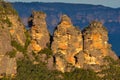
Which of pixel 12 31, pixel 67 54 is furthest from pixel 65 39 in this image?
pixel 12 31

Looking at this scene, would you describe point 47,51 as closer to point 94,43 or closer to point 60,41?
point 60,41

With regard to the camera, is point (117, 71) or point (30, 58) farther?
point (117, 71)

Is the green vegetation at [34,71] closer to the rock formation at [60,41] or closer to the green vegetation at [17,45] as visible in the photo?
the rock formation at [60,41]

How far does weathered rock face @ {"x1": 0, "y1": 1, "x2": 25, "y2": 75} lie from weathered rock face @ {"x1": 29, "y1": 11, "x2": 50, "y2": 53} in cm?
188

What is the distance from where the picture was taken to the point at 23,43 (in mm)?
89125

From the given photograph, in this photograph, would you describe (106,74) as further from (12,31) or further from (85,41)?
(12,31)

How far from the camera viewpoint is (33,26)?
91.1 metres

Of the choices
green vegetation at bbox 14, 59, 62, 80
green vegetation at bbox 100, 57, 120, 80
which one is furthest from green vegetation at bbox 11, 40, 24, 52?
green vegetation at bbox 100, 57, 120, 80

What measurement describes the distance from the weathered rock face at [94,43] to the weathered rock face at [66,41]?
1.42 m

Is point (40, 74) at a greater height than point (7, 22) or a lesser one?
lesser

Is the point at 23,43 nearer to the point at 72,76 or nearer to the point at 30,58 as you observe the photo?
the point at 30,58

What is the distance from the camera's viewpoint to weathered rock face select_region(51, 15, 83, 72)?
9100 centimetres

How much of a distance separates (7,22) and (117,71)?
60.1 ft

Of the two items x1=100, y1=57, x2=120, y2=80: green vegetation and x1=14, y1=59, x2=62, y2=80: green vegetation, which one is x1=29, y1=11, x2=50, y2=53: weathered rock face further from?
x1=100, y1=57, x2=120, y2=80: green vegetation
